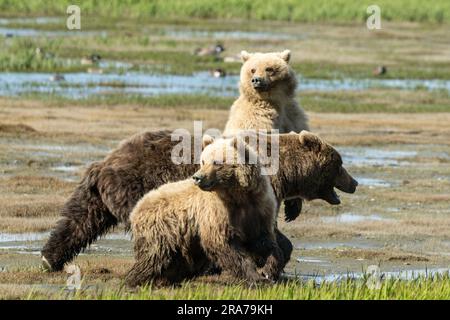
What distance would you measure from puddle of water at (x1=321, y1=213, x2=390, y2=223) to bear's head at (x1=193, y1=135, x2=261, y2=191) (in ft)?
16.9

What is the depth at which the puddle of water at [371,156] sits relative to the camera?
17.8 metres

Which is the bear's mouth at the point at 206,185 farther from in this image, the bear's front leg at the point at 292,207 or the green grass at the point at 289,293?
the bear's front leg at the point at 292,207

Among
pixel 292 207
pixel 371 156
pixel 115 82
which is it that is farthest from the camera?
pixel 115 82

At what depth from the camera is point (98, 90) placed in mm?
27203

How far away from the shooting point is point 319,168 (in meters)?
9.46

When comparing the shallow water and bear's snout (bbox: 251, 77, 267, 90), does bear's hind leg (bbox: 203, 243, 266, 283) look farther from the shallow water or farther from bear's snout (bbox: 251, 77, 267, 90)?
the shallow water

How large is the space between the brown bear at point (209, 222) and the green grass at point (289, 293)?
0.16m

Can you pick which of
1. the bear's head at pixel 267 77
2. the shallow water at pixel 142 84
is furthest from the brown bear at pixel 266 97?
the shallow water at pixel 142 84

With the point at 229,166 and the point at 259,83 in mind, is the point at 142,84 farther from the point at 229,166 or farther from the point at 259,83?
the point at 229,166

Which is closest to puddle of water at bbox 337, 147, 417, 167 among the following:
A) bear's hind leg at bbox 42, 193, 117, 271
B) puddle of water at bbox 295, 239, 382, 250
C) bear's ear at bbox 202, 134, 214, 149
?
puddle of water at bbox 295, 239, 382, 250

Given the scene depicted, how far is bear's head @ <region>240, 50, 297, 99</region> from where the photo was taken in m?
10.1

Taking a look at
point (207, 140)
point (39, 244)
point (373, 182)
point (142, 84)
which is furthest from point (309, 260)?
point (142, 84)

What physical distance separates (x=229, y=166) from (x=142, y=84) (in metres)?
21.1

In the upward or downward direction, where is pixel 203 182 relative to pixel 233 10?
upward
